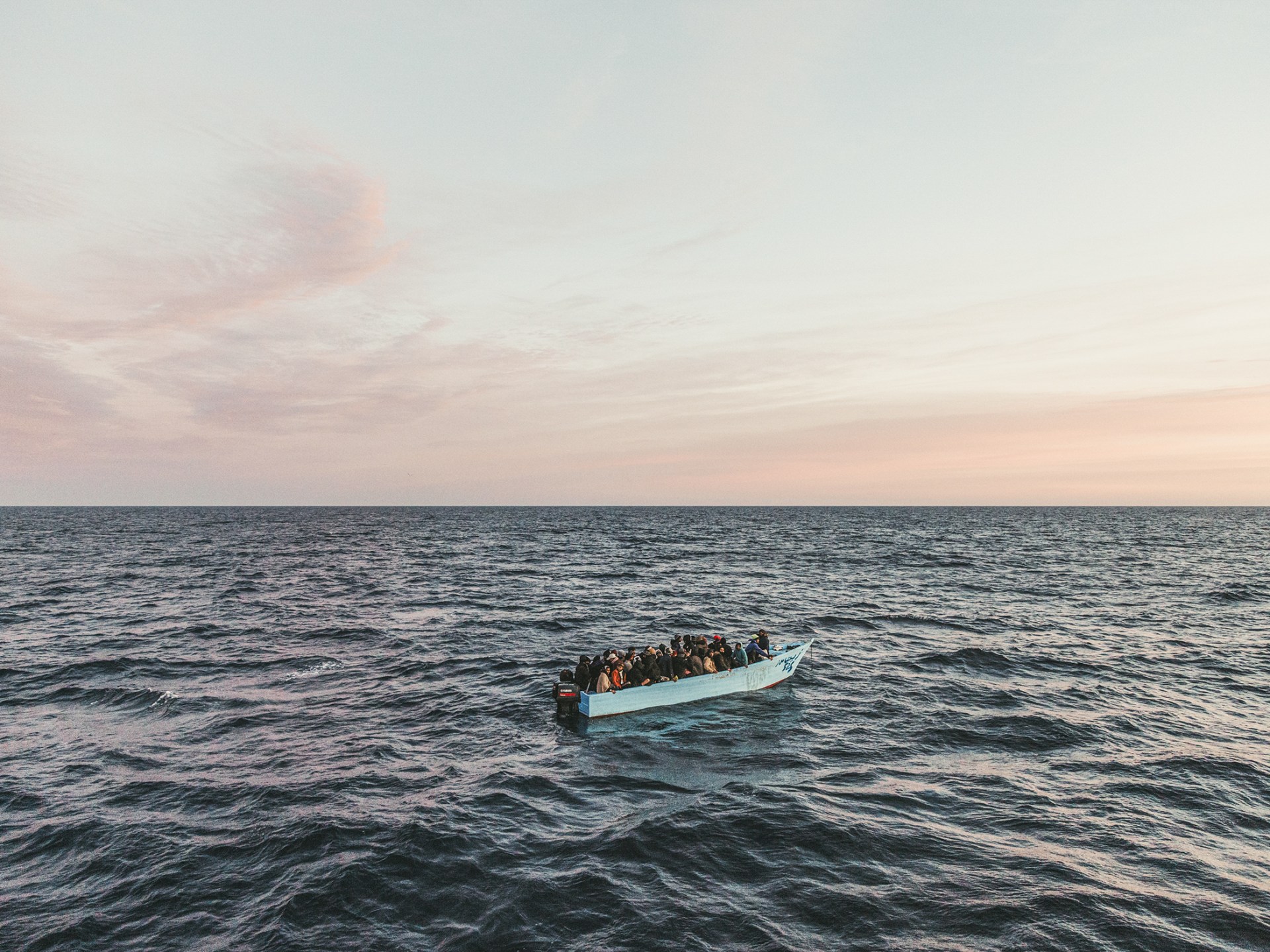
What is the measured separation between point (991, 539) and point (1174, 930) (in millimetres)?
115537

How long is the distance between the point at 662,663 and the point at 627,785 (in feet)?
24.2

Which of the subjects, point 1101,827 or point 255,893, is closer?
point 255,893

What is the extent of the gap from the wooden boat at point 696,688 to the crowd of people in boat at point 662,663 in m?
0.23

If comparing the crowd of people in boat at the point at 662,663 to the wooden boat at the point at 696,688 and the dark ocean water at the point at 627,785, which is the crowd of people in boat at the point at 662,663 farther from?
the dark ocean water at the point at 627,785

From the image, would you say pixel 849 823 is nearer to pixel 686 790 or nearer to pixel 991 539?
pixel 686 790

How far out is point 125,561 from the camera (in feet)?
264

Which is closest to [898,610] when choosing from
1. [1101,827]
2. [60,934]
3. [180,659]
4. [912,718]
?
[912,718]

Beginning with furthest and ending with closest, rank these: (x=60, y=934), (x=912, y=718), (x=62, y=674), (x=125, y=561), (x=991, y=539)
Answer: (x=991, y=539) → (x=125, y=561) → (x=62, y=674) → (x=912, y=718) → (x=60, y=934)

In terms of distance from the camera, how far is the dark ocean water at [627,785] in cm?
1334

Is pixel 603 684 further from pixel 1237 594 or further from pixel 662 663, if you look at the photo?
pixel 1237 594

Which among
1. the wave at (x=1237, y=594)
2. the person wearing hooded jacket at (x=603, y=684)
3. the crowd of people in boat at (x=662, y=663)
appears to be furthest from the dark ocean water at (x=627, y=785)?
the wave at (x=1237, y=594)

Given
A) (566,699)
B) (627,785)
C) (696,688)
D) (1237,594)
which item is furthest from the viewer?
(1237,594)

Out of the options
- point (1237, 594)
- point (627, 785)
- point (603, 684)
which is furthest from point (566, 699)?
point (1237, 594)

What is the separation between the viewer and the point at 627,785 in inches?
772
